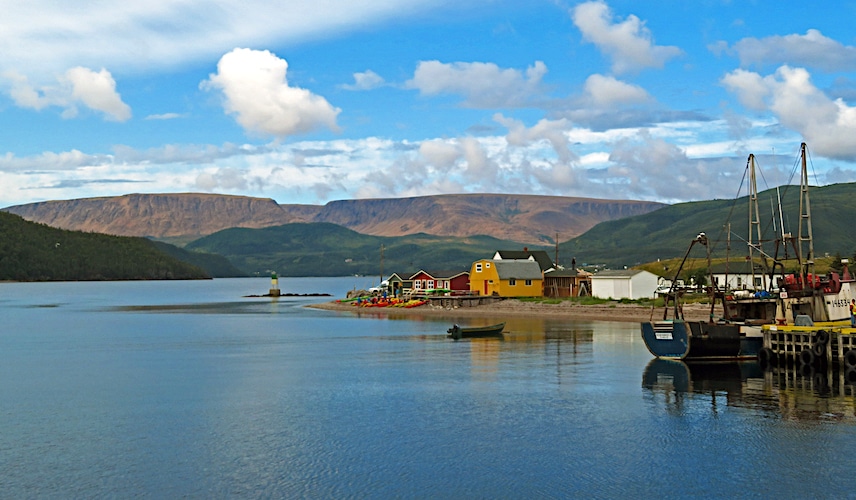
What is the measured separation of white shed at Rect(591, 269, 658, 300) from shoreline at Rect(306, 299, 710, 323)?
5.32 metres

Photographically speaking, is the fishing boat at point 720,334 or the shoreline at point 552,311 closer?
the fishing boat at point 720,334

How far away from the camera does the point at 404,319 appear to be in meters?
109

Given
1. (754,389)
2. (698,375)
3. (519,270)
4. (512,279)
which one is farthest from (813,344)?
(519,270)

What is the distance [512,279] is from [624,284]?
1925 centimetres

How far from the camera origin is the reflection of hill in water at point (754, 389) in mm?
38312

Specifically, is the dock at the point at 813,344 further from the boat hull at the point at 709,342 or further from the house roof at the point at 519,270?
the house roof at the point at 519,270

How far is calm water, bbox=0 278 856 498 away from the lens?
89.3ft

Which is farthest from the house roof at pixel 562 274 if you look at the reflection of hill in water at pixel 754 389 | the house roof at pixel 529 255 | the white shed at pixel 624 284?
the reflection of hill in water at pixel 754 389

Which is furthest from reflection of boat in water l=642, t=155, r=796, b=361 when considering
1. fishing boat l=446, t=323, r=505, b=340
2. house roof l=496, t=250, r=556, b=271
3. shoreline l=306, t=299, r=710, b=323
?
house roof l=496, t=250, r=556, b=271

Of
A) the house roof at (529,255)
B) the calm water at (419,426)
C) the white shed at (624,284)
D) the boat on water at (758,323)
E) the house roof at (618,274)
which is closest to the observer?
the calm water at (419,426)

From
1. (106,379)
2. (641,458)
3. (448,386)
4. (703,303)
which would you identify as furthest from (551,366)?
(703,303)

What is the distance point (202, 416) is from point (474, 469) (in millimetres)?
15657

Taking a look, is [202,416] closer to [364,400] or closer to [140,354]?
[364,400]

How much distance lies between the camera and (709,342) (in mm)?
55469
